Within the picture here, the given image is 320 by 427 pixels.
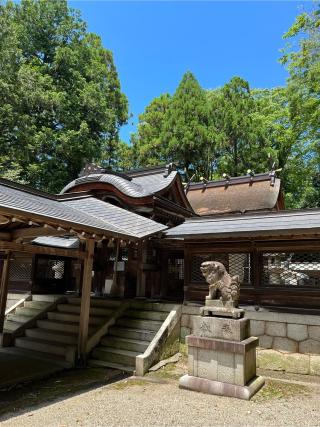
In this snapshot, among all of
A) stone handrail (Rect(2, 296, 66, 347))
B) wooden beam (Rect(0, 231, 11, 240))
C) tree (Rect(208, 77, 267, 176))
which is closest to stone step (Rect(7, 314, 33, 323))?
stone handrail (Rect(2, 296, 66, 347))

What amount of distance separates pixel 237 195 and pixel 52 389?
52.7 feet

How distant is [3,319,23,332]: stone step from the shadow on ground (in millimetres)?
Result: 3475

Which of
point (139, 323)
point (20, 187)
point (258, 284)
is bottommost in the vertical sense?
point (139, 323)

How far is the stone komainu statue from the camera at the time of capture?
6.05 m

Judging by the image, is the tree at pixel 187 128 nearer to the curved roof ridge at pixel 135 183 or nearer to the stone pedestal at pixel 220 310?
the curved roof ridge at pixel 135 183

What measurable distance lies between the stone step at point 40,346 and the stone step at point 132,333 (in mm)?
1287

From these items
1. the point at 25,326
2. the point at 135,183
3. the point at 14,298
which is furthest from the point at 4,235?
the point at 135,183

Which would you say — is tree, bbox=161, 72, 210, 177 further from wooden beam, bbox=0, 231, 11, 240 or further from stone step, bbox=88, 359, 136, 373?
stone step, bbox=88, 359, 136, 373

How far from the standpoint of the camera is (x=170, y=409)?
16.1 ft

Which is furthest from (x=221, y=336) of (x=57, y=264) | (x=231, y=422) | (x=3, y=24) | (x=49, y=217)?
(x=3, y=24)

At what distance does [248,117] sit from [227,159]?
138 inches

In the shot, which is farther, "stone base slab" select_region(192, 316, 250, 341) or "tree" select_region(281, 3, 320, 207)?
"tree" select_region(281, 3, 320, 207)

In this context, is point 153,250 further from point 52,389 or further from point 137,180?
point 52,389

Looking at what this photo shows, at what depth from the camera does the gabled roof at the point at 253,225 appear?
742 cm
